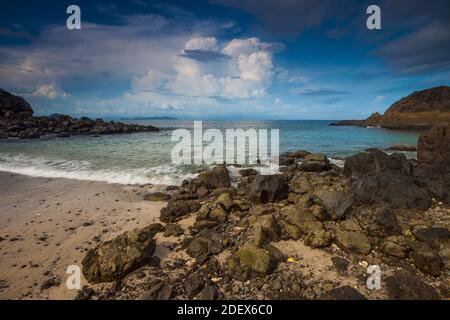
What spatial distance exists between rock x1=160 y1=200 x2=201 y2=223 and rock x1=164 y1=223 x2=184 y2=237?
58cm

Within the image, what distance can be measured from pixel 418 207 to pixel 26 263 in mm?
11572

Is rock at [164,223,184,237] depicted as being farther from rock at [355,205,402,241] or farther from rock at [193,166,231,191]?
rock at [355,205,402,241]

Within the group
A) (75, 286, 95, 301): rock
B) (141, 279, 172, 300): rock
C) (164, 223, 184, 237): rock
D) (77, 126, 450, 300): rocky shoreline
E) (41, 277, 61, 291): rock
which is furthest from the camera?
(164, 223, 184, 237): rock

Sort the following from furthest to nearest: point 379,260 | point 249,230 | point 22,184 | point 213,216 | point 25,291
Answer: point 22,184 < point 213,216 < point 249,230 < point 379,260 < point 25,291

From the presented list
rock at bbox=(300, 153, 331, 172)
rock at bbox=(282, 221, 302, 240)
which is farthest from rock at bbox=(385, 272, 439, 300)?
rock at bbox=(300, 153, 331, 172)

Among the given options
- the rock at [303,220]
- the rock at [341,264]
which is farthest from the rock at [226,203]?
the rock at [341,264]

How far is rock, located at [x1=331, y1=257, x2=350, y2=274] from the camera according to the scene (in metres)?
5.14

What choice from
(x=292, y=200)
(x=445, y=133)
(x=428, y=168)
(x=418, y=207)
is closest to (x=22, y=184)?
(x=292, y=200)

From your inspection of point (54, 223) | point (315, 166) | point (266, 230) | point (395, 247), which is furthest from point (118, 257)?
point (315, 166)

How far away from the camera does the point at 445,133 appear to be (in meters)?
14.3

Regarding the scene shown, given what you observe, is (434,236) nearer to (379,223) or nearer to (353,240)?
(379,223)

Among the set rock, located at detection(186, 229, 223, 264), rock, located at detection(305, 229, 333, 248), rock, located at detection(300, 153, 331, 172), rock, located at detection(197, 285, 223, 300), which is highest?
rock, located at detection(300, 153, 331, 172)

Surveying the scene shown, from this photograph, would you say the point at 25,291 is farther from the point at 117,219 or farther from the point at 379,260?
the point at 379,260

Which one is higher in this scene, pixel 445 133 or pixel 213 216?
pixel 445 133
